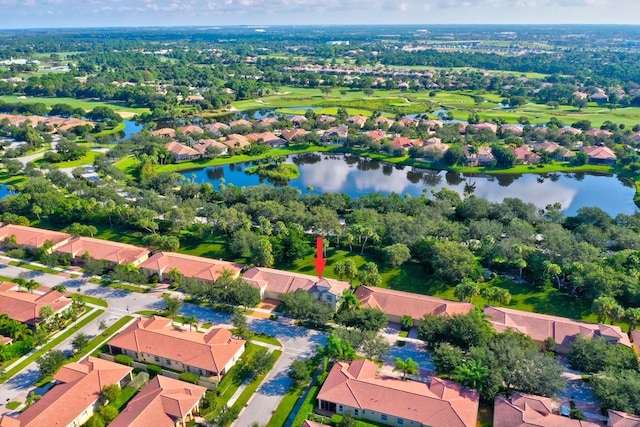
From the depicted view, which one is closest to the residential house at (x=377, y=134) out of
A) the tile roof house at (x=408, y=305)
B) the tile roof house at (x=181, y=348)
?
the tile roof house at (x=408, y=305)

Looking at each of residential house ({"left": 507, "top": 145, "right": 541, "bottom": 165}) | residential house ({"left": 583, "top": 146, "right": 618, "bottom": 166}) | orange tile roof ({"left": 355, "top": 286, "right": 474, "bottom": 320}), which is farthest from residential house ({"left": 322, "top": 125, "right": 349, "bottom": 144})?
orange tile roof ({"left": 355, "top": 286, "right": 474, "bottom": 320})

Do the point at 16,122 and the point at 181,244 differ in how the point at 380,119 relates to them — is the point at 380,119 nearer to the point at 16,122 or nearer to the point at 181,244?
the point at 181,244

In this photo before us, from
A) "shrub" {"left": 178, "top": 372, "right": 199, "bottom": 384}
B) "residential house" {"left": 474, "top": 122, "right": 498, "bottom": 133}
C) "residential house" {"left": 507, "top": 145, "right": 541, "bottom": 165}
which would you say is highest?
"residential house" {"left": 474, "top": 122, "right": 498, "bottom": 133}

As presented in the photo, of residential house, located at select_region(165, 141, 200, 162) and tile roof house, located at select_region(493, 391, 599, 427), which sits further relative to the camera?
residential house, located at select_region(165, 141, 200, 162)

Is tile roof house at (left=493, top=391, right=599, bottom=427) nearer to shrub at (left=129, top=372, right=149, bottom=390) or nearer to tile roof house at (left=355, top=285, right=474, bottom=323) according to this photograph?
tile roof house at (left=355, top=285, right=474, bottom=323)

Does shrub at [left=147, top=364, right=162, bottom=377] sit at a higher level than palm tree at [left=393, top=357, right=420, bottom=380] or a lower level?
lower

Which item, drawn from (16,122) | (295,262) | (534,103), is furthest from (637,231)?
(16,122)

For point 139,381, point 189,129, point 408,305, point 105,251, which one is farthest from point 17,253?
Answer: point 189,129

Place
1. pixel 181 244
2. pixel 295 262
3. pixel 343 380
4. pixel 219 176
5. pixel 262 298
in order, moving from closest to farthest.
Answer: pixel 343 380 → pixel 262 298 → pixel 295 262 → pixel 181 244 → pixel 219 176
